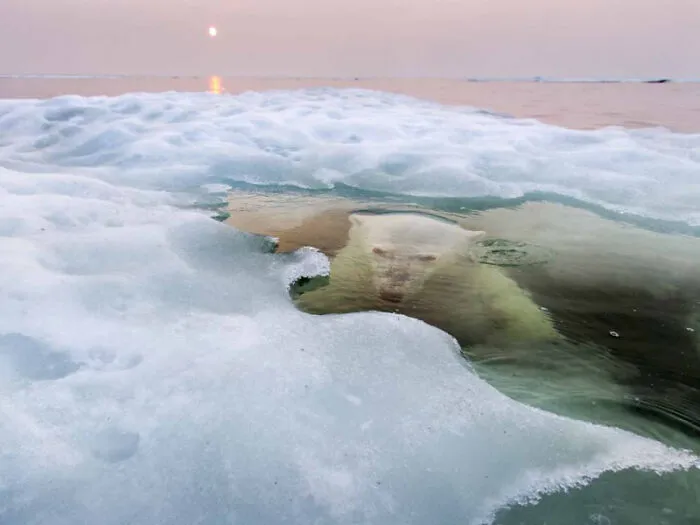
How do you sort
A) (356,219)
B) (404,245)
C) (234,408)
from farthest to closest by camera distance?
(356,219) < (404,245) < (234,408)

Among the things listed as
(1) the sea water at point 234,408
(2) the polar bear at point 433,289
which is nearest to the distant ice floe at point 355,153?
(2) the polar bear at point 433,289

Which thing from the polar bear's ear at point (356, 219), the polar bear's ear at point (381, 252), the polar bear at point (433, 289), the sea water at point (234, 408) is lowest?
the polar bear's ear at point (356, 219)

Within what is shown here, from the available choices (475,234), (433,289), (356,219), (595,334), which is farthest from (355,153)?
(595,334)

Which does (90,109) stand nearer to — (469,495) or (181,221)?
(181,221)

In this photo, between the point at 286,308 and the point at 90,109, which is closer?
the point at 286,308

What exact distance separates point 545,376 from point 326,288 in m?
1.49

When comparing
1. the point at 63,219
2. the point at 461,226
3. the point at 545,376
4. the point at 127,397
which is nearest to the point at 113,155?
the point at 63,219

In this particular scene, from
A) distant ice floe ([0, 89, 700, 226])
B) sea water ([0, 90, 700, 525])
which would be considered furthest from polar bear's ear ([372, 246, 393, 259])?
distant ice floe ([0, 89, 700, 226])

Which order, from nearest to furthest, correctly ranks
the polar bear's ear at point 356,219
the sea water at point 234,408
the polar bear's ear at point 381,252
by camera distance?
1. the sea water at point 234,408
2. the polar bear's ear at point 381,252
3. the polar bear's ear at point 356,219

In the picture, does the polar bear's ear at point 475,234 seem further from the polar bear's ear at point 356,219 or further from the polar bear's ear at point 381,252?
the polar bear's ear at point 356,219

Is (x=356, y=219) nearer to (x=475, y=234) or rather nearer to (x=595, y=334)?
(x=475, y=234)

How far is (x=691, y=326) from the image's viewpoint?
3.00m

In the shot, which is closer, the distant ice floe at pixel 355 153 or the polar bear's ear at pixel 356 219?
the polar bear's ear at pixel 356 219

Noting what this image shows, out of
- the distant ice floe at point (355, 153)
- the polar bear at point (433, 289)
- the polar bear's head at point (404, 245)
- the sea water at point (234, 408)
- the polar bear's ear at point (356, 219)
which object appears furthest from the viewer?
the distant ice floe at point (355, 153)
